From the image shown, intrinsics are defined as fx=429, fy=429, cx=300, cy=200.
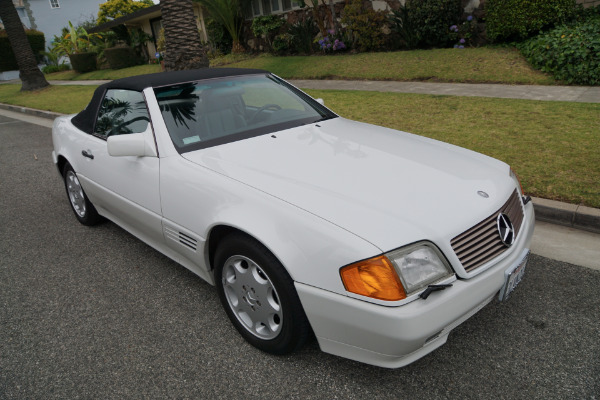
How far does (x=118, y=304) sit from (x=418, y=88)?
7.93 meters

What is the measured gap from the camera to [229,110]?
10.3 feet

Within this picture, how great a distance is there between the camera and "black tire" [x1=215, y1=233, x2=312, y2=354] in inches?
82.7

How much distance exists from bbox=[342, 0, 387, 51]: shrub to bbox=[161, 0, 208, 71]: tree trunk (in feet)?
19.1

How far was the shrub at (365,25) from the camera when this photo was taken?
518 inches

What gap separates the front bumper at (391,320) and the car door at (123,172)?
1.40 meters

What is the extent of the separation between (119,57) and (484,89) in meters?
20.1

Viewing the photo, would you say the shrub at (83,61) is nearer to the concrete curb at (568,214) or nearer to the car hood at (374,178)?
the car hood at (374,178)

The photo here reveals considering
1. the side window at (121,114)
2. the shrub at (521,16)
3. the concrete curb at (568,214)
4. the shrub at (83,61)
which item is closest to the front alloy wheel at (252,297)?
the side window at (121,114)

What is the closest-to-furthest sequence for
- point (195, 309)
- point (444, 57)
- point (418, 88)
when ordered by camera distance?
point (195, 309), point (418, 88), point (444, 57)

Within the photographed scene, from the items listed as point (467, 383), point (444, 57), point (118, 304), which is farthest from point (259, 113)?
point (444, 57)

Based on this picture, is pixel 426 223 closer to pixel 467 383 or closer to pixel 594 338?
pixel 467 383

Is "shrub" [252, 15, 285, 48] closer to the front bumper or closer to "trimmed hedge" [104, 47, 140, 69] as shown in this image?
"trimmed hedge" [104, 47, 140, 69]

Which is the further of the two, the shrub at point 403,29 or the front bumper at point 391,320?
→ the shrub at point 403,29

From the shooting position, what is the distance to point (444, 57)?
10828 millimetres
